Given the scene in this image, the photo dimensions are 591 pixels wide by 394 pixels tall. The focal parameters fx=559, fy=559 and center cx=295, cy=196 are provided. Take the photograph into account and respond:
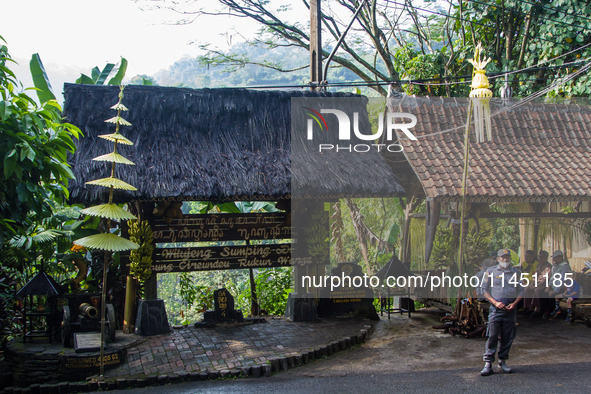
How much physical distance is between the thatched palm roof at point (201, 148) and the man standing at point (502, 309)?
326cm

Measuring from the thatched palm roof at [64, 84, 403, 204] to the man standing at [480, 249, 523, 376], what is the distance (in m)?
3.26

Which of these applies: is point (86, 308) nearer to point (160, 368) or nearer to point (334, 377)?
point (160, 368)

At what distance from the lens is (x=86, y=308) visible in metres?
9.23

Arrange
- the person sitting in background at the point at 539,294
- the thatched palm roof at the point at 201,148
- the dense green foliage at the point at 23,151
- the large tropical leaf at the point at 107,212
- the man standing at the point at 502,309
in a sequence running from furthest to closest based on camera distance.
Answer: the person sitting in background at the point at 539,294
the thatched palm roof at the point at 201,148
the man standing at the point at 502,309
the large tropical leaf at the point at 107,212
the dense green foliage at the point at 23,151

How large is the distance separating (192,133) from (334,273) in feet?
13.0

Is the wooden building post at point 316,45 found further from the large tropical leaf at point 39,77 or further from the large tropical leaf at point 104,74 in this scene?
the large tropical leaf at point 39,77

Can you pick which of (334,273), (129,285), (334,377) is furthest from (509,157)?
(129,285)

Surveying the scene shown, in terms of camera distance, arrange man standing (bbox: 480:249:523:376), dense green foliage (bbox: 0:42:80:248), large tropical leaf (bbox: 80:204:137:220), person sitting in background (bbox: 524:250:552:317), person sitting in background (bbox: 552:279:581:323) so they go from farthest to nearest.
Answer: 1. person sitting in background (bbox: 524:250:552:317)
2. person sitting in background (bbox: 552:279:581:323)
3. man standing (bbox: 480:249:523:376)
4. large tropical leaf (bbox: 80:204:137:220)
5. dense green foliage (bbox: 0:42:80:248)

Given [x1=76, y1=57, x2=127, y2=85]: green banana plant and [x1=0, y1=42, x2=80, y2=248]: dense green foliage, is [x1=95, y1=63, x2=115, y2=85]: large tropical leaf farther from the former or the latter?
[x1=0, y1=42, x2=80, y2=248]: dense green foliage

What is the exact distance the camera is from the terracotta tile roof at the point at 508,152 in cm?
1082

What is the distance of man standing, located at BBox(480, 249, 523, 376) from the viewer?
24.3 ft

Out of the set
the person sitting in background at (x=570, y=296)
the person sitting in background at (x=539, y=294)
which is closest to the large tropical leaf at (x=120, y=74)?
the person sitting in background at (x=539, y=294)

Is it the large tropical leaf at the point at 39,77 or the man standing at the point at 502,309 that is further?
the large tropical leaf at the point at 39,77

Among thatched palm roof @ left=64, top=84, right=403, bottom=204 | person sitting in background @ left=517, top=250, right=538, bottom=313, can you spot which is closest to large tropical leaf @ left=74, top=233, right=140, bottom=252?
thatched palm roof @ left=64, top=84, right=403, bottom=204
